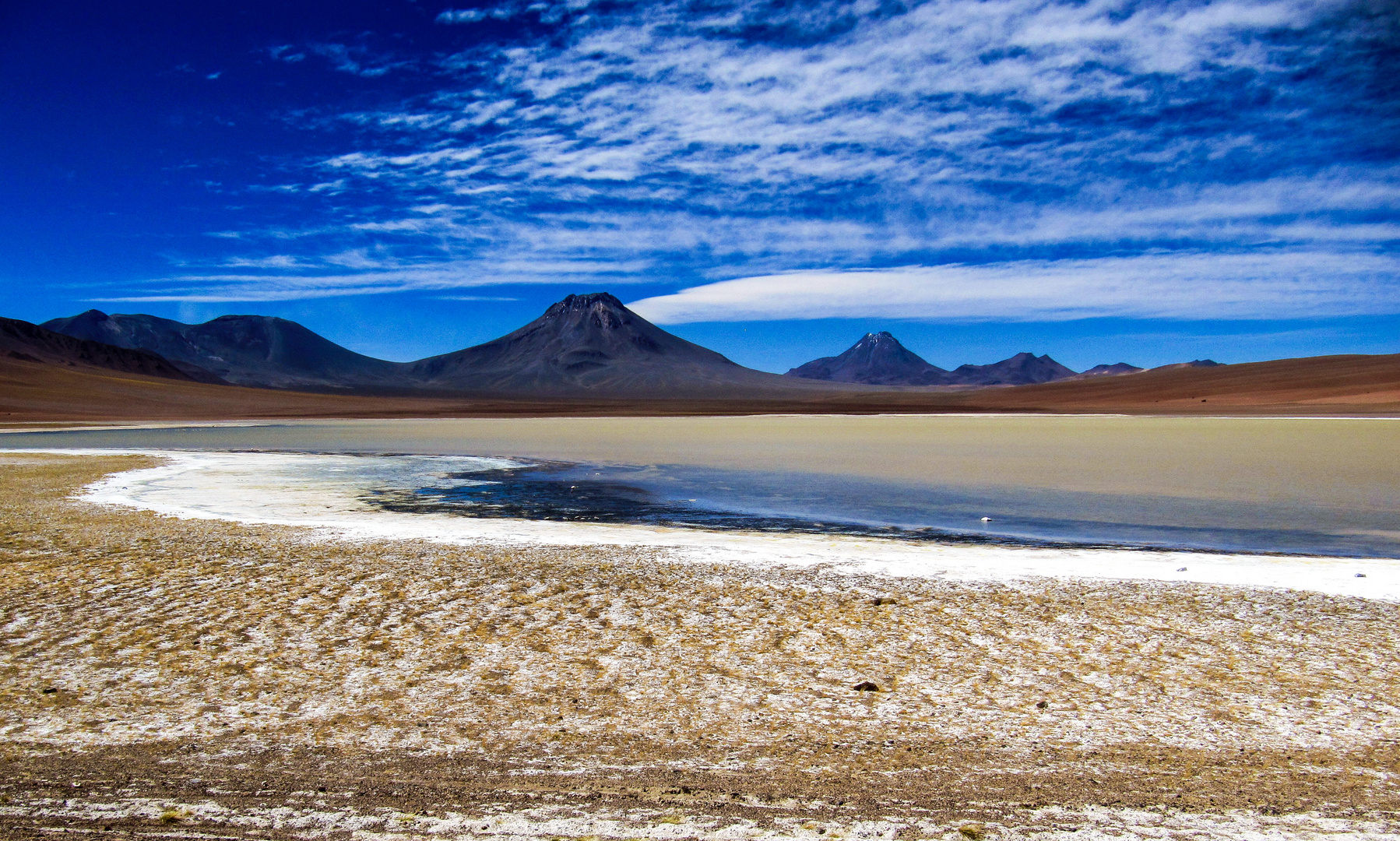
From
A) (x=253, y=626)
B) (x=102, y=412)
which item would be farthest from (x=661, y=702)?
(x=102, y=412)

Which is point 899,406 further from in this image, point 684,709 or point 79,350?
point 79,350

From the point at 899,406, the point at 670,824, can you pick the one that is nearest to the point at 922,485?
the point at 670,824

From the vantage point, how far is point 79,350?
15950 cm

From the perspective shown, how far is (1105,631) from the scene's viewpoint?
571 cm

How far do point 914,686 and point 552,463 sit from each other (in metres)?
17.8

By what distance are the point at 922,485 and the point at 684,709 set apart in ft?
40.5

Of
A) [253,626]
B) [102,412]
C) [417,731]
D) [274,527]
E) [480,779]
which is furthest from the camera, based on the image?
[102,412]

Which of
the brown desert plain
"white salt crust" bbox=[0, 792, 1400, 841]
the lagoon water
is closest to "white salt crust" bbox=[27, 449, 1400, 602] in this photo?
the lagoon water

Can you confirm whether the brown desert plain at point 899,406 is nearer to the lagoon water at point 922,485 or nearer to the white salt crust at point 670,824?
the lagoon water at point 922,485

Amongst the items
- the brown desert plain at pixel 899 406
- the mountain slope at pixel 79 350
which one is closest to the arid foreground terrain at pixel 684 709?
the brown desert plain at pixel 899 406

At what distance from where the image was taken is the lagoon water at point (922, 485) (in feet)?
35.3

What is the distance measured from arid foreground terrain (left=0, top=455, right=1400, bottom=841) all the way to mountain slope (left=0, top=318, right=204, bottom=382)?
6856 inches

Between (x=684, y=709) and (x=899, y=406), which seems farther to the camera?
(x=899, y=406)

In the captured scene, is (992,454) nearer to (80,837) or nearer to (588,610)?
(588,610)
